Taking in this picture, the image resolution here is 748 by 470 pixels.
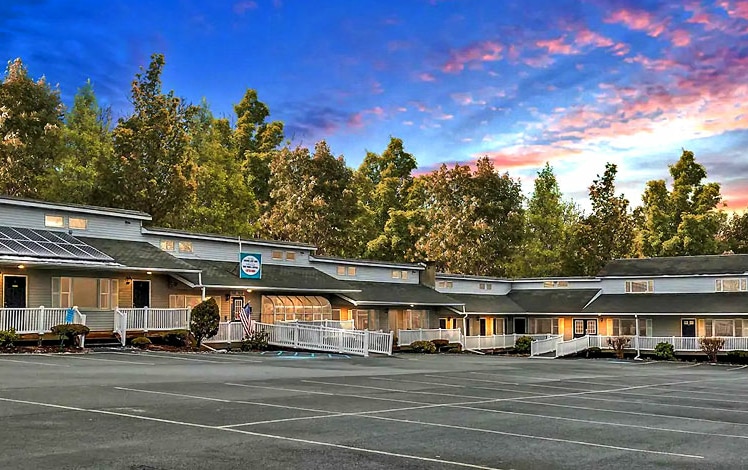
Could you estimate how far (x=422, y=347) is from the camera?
47438 millimetres

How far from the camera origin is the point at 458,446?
10719mm

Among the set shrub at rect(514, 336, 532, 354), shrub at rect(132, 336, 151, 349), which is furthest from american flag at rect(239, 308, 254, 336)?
shrub at rect(514, 336, 532, 354)

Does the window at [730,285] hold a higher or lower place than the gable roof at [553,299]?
higher

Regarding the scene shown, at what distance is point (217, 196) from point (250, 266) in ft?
105

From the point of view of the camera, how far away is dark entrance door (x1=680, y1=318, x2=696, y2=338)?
177ft

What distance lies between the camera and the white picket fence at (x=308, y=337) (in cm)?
3628

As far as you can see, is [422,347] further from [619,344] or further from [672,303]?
[672,303]

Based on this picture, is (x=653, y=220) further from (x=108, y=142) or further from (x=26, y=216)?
(x=26, y=216)

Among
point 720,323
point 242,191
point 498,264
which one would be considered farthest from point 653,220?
point 242,191

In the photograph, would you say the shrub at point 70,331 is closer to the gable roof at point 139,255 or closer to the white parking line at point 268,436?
the gable roof at point 139,255

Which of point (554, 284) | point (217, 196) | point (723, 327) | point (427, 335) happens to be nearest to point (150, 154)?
point (217, 196)

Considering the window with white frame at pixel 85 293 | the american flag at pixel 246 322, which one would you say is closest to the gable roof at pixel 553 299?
the american flag at pixel 246 322

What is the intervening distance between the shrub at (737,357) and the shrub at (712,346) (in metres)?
0.80

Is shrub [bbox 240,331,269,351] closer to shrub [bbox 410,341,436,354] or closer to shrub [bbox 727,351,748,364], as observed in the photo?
shrub [bbox 410,341,436,354]
